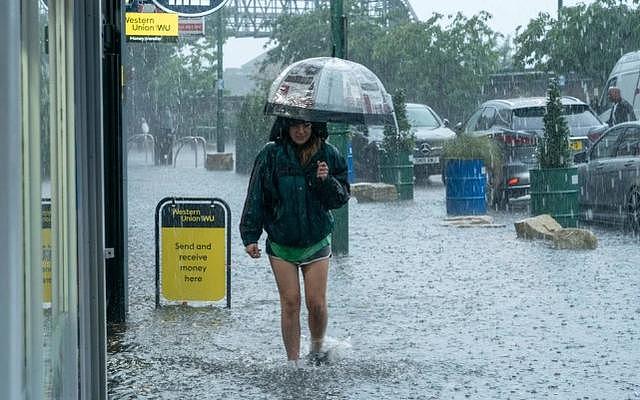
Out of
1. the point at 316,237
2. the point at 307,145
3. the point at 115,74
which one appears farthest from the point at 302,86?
the point at 115,74

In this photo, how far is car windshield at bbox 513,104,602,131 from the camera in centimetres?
2164

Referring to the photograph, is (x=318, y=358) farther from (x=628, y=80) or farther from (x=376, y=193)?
(x=628, y=80)

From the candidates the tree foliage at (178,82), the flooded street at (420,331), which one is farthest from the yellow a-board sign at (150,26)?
the tree foliage at (178,82)

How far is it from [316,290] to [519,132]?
46.2 feet

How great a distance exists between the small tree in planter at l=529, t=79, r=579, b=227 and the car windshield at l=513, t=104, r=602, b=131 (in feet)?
14.7

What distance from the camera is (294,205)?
7418 millimetres

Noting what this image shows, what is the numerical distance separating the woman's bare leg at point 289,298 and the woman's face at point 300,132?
724mm

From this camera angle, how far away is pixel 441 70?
40.7 metres

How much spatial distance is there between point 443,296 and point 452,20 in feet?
97.5

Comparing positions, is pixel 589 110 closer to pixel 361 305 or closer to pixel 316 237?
pixel 361 305

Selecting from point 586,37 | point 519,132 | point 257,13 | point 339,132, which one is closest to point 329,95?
point 339,132

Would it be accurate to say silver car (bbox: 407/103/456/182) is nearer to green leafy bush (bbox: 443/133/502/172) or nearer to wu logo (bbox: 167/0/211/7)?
green leafy bush (bbox: 443/133/502/172)

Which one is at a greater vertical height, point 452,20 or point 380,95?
point 452,20

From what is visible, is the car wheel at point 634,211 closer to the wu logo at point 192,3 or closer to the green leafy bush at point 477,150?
the green leafy bush at point 477,150
